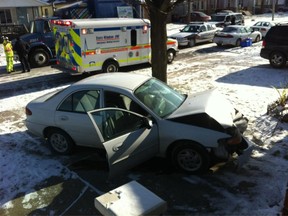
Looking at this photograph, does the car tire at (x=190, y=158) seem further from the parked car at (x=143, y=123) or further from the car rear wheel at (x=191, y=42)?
the car rear wheel at (x=191, y=42)

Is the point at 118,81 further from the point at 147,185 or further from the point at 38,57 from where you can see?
the point at 38,57

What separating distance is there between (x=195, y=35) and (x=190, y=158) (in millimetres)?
16883

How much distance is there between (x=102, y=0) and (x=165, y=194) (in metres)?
14.0

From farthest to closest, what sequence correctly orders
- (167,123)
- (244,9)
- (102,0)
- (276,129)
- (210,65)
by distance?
(244,9) → (102,0) → (210,65) → (276,129) → (167,123)

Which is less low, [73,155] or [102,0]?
[102,0]

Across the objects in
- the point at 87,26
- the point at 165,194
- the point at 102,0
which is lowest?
the point at 165,194

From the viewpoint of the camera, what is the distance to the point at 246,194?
505cm

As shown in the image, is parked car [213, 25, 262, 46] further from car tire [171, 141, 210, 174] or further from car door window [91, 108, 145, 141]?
car door window [91, 108, 145, 141]

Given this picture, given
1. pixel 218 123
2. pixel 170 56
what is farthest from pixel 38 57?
pixel 218 123

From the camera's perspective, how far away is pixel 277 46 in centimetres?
1355

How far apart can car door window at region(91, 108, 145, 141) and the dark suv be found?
1030cm

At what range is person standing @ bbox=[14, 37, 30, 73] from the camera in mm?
14320

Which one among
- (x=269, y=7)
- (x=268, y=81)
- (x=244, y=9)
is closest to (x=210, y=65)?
(x=268, y=81)

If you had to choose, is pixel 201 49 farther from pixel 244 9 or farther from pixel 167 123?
pixel 244 9
